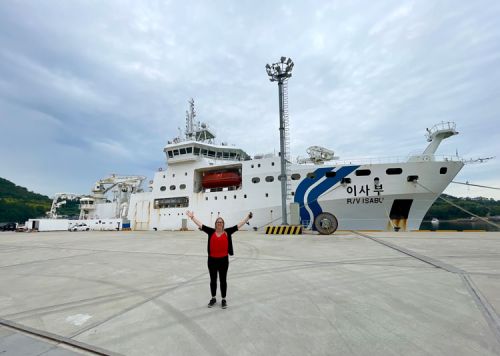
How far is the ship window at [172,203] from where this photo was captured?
22516mm

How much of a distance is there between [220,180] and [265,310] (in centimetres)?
1840

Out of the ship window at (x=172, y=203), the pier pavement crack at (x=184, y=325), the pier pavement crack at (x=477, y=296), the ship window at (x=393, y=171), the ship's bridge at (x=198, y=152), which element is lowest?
the pier pavement crack at (x=184, y=325)

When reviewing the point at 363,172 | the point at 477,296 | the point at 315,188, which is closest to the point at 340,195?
the point at 315,188

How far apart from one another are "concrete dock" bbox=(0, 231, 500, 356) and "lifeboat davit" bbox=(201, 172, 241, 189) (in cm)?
1492

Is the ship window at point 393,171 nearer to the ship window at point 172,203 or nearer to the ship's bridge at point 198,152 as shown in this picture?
the ship's bridge at point 198,152

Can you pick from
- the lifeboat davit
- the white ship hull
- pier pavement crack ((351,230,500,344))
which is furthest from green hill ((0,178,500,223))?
pier pavement crack ((351,230,500,344))

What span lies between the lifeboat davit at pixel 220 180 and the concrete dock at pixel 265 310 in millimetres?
14917

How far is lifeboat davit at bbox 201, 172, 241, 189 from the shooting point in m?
21.0

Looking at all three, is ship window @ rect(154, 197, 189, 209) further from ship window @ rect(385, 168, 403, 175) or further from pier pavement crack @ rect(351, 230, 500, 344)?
pier pavement crack @ rect(351, 230, 500, 344)

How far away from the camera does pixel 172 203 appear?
23.4m

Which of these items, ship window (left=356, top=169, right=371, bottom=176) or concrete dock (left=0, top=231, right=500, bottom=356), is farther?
ship window (left=356, top=169, right=371, bottom=176)

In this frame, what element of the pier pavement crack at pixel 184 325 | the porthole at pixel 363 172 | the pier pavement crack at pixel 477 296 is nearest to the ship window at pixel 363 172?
the porthole at pixel 363 172

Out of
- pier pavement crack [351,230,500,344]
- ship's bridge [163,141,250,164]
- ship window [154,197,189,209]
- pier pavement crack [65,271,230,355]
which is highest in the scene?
ship's bridge [163,141,250,164]

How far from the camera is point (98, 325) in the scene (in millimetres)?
3047
